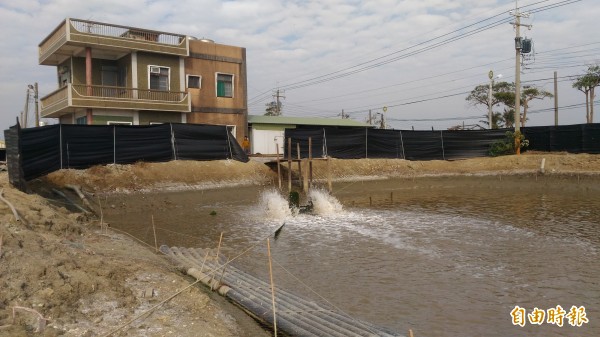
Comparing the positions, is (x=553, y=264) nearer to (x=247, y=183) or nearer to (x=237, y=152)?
(x=247, y=183)

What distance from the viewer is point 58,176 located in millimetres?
16688

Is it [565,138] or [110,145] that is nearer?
[110,145]

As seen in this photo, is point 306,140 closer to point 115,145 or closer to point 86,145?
point 115,145

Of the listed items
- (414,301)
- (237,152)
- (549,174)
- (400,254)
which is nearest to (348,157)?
(237,152)

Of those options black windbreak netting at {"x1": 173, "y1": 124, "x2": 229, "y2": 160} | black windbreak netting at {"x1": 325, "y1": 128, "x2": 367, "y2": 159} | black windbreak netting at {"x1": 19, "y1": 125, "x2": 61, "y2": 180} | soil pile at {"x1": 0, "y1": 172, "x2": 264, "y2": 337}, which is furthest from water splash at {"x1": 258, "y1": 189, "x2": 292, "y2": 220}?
black windbreak netting at {"x1": 325, "y1": 128, "x2": 367, "y2": 159}

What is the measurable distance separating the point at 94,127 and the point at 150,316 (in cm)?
1556

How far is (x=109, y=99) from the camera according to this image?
2373cm

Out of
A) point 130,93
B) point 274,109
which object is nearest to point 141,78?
point 130,93

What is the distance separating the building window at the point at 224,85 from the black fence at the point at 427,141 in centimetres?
548

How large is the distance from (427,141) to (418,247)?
1996 cm

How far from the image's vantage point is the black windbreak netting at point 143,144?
19328 millimetres

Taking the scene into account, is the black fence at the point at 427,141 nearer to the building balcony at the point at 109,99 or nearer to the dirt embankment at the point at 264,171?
the dirt embankment at the point at 264,171

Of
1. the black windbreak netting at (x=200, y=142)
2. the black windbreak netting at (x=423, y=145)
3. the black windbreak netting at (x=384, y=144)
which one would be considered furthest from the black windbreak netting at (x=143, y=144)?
the black windbreak netting at (x=423, y=145)

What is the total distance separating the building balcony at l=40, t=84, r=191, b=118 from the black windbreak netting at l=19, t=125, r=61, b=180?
21.5 ft
